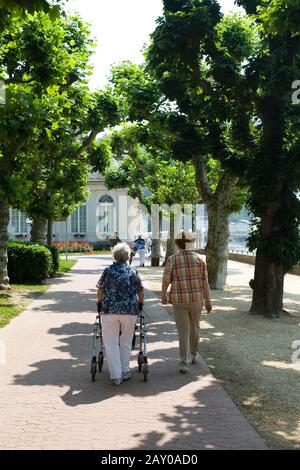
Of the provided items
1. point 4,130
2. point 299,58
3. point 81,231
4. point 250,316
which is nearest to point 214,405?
point 250,316

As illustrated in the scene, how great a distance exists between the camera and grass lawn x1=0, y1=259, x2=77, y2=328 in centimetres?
1268

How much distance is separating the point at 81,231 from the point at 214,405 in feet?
170

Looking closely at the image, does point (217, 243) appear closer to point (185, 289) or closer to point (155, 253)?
point (185, 289)

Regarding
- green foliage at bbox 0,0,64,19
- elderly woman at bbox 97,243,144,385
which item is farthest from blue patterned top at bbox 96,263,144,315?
green foliage at bbox 0,0,64,19

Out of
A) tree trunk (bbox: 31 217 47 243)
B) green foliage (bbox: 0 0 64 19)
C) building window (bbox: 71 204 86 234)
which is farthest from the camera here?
building window (bbox: 71 204 86 234)

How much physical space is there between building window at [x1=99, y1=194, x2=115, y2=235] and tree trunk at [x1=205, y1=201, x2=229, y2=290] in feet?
124

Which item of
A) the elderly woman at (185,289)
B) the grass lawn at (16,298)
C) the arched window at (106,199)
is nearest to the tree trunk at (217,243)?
the grass lawn at (16,298)

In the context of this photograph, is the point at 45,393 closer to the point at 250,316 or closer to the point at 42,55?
the point at 250,316

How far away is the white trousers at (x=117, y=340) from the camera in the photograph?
7070mm

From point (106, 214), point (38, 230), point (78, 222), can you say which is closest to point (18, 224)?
point (78, 222)

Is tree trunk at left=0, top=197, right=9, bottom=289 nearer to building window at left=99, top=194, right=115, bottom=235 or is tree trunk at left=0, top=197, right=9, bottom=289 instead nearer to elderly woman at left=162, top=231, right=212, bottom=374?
elderly woman at left=162, top=231, right=212, bottom=374

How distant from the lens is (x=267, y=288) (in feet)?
43.9

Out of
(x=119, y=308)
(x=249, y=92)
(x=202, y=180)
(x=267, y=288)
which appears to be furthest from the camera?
(x=202, y=180)

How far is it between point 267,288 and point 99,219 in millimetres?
44794
